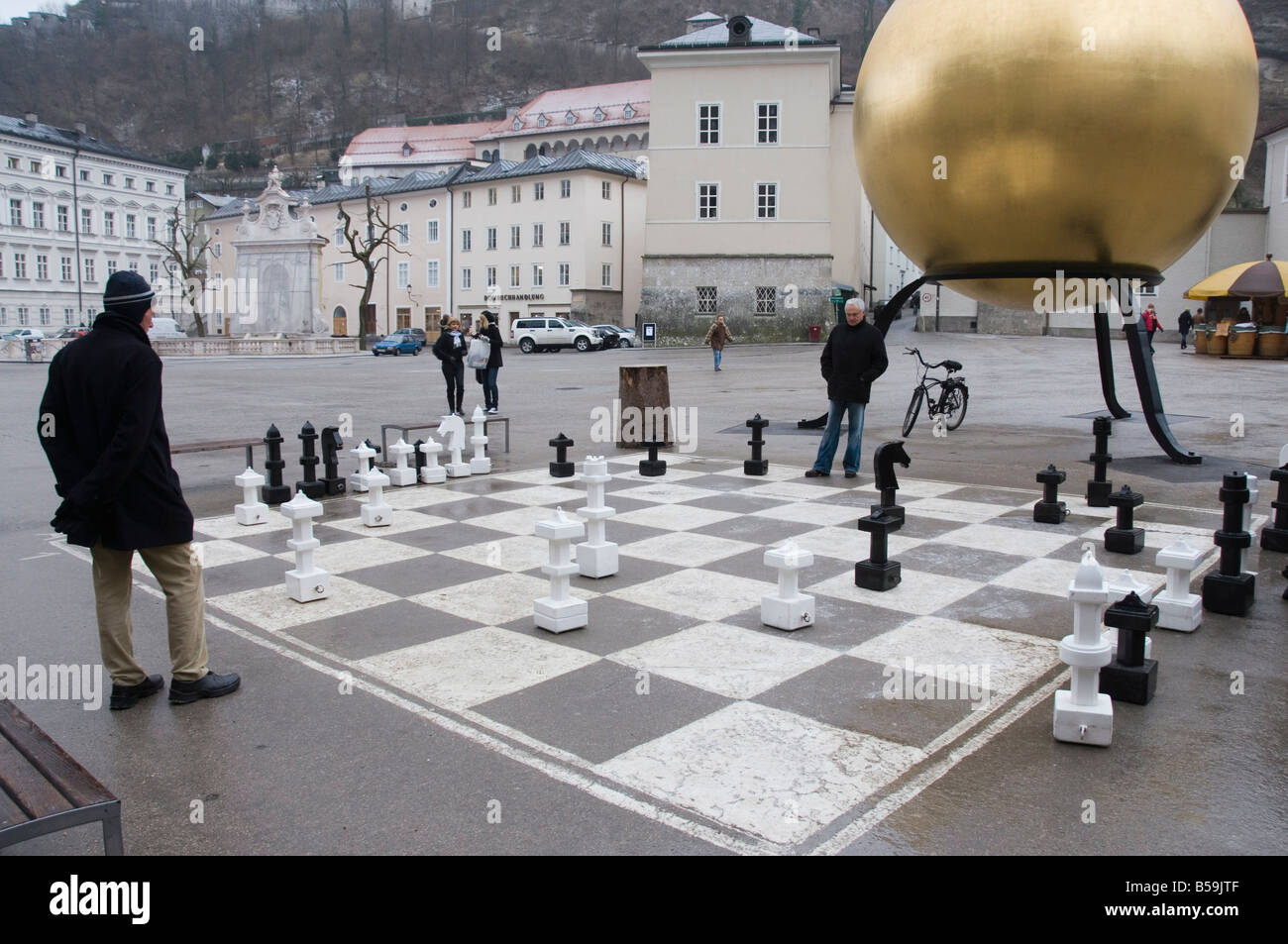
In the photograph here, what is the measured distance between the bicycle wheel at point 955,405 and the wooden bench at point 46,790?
13.3m

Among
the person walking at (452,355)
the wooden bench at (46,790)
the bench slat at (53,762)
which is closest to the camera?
the wooden bench at (46,790)

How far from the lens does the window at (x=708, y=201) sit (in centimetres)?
4812

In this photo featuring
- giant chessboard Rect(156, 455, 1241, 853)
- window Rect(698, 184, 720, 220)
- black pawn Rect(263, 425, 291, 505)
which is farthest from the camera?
window Rect(698, 184, 720, 220)

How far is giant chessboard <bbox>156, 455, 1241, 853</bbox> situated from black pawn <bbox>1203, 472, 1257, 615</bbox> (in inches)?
19.8

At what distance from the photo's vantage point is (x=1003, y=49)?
29.0 feet

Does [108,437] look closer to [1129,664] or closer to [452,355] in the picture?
[1129,664]

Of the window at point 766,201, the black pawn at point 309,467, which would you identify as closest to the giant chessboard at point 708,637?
the black pawn at point 309,467

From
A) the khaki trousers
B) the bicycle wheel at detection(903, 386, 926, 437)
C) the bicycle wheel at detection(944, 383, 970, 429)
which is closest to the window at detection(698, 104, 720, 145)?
the bicycle wheel at detection(944, 383, 970, 429)

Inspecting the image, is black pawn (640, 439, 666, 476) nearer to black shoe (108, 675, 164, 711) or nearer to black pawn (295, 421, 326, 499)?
black pawn (295, 421, 326, 499)

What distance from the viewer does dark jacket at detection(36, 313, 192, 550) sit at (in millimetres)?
4492

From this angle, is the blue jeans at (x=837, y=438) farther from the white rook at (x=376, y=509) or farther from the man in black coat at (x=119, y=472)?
the man in black coat at (x=119, y=472)

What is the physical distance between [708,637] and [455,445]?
20.1ft

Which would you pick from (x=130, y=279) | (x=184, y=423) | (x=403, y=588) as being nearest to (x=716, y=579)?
(x=403, y=588)
